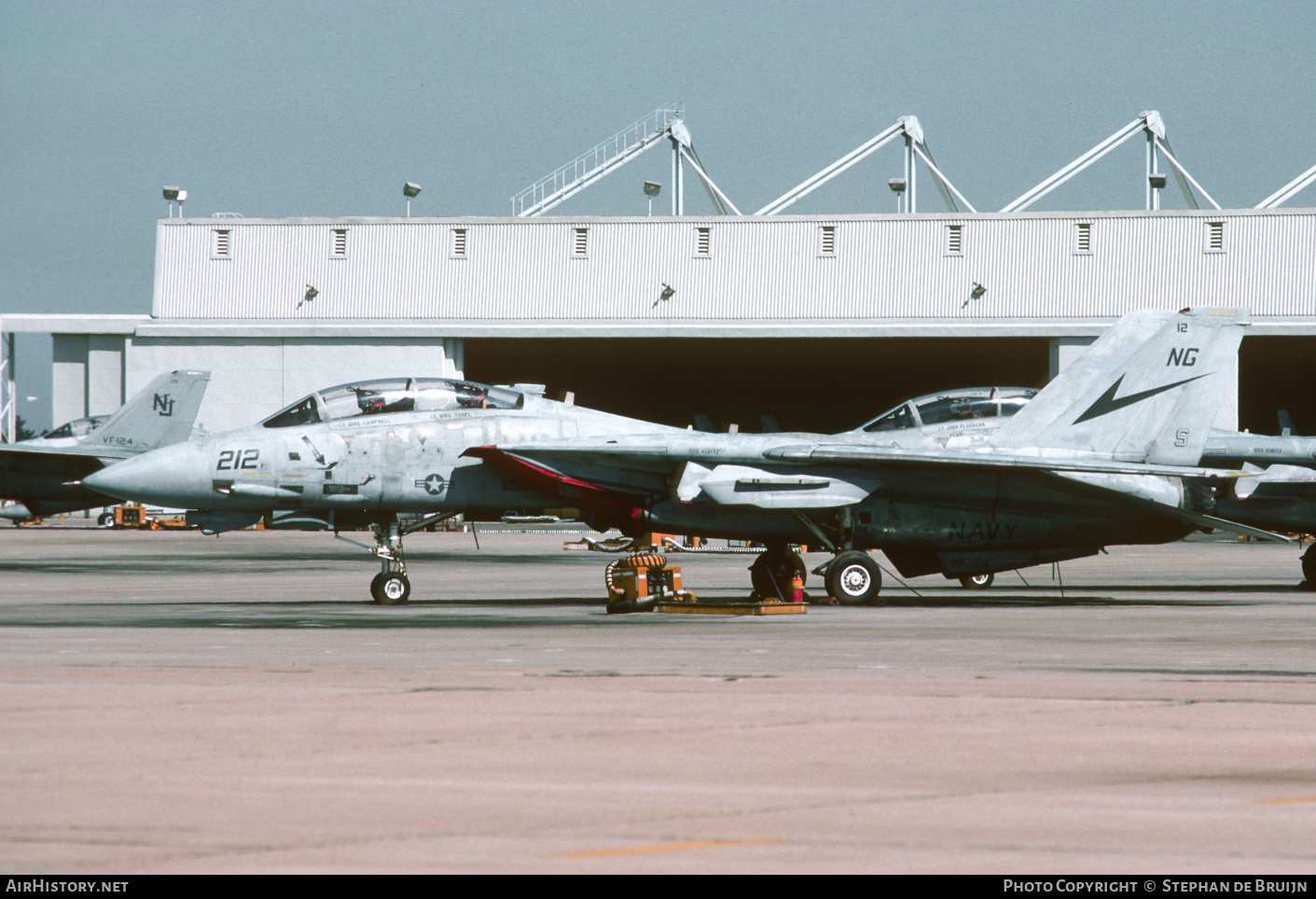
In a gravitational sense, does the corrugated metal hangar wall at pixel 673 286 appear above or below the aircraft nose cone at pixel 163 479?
above

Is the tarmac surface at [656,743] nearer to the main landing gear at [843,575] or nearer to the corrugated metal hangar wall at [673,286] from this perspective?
the main landing gear at [843,575]

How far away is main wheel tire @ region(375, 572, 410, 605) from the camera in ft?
66.6

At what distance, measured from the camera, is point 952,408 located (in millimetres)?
22469

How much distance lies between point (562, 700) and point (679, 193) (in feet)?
201

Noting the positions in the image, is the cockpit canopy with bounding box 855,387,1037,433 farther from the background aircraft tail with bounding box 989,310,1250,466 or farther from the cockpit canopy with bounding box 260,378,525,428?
the cockpit canopy with bounding box 260,378,525,428

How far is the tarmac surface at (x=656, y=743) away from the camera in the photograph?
590cm

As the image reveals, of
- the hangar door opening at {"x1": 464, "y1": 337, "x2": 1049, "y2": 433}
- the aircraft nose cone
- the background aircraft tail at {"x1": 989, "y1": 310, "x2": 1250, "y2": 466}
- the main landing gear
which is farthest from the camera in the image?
the hangar door opening at {"x1": 464, "y1": 337, "x2": 1049, "y2": 433}

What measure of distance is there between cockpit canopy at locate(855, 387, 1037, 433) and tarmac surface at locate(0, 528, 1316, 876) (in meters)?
4.75

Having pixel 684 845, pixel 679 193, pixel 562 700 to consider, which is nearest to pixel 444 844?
pixel 684 845

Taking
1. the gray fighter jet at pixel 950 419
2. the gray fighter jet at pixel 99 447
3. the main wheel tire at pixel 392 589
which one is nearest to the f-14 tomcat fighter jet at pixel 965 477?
the gray fighter jet at pixel 950 419

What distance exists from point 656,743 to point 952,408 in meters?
14.9

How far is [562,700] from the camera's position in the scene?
10.1 m

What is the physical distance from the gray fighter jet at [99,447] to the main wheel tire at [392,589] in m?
19.6

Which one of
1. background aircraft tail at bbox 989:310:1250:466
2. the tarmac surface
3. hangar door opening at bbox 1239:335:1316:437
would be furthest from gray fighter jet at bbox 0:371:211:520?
hangar door opening at bbox 1239:335:1316:437
